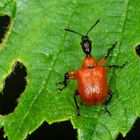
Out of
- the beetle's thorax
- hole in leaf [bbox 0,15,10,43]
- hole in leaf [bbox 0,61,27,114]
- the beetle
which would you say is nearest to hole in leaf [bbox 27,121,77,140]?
hole in leaf [bbox 0,61,27,114]

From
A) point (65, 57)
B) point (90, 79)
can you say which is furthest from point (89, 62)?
point (65, 57)

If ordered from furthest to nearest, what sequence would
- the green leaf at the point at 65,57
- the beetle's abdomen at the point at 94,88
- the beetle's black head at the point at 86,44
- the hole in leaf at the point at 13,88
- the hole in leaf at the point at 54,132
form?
the hole in leaf at the point at 54,132 < the hole in leaf at the point at 13,88 < the beetle's black head at the point at 86,44 < the beetle's abdomen at the point at 94,88 < the green leaf at the point at 65,57

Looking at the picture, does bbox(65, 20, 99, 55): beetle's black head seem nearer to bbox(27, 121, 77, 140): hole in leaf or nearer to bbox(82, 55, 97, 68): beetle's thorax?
bbox(82, 55, 97, 68): beetle's thorax

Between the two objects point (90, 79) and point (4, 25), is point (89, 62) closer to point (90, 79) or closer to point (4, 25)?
point (90, 79)

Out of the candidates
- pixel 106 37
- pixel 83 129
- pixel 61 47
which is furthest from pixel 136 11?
pixel 83 129

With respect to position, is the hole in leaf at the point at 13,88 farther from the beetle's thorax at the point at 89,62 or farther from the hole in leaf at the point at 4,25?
the beetle's thorax at the point at 89,62

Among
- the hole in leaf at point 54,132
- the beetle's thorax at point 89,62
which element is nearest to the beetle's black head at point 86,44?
the beetle's thorax at point 89,62

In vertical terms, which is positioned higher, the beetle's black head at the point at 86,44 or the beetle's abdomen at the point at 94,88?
the beetle's black head at the point at 86,44
